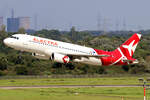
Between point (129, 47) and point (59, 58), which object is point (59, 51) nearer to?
point (59, 58)

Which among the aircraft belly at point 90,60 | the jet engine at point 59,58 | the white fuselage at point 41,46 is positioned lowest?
the aircraft belly at point 90,60

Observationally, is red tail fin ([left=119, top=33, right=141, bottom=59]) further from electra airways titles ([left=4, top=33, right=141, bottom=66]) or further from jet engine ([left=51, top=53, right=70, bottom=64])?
jet engine ([left=51, top=53, right=70, bottom=64])

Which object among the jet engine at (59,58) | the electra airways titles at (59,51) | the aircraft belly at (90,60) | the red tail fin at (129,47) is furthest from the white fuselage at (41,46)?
the red tail fin at (129,47)

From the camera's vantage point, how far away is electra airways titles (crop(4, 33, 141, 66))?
229 ft

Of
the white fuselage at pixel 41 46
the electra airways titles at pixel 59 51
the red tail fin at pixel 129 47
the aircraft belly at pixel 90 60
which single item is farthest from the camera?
the red tail fin at pixel 129 47

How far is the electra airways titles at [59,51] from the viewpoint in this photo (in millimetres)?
69750

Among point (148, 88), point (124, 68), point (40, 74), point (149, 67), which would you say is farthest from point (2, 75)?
point (148, 88)

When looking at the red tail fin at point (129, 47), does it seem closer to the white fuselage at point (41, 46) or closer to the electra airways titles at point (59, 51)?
the electra airways titles at point (59, 51)

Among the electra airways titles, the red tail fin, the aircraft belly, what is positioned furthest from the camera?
the red tail fin

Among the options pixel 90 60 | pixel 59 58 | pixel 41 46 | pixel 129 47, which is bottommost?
pixel 90 60

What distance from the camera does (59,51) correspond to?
72.1 metres

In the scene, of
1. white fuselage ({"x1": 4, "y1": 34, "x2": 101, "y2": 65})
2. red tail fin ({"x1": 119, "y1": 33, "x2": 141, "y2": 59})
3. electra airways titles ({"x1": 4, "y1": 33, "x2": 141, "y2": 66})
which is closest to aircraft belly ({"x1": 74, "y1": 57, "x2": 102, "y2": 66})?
electra airways titles ({"x1": 4, "y1": 33, "x2": 141, "y2": 66})

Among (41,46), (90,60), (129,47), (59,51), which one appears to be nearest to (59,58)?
(59,51)

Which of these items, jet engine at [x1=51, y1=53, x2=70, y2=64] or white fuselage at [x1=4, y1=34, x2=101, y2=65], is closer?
white fuselage at [x1=4, y1=34, x2=101, y2=65]
